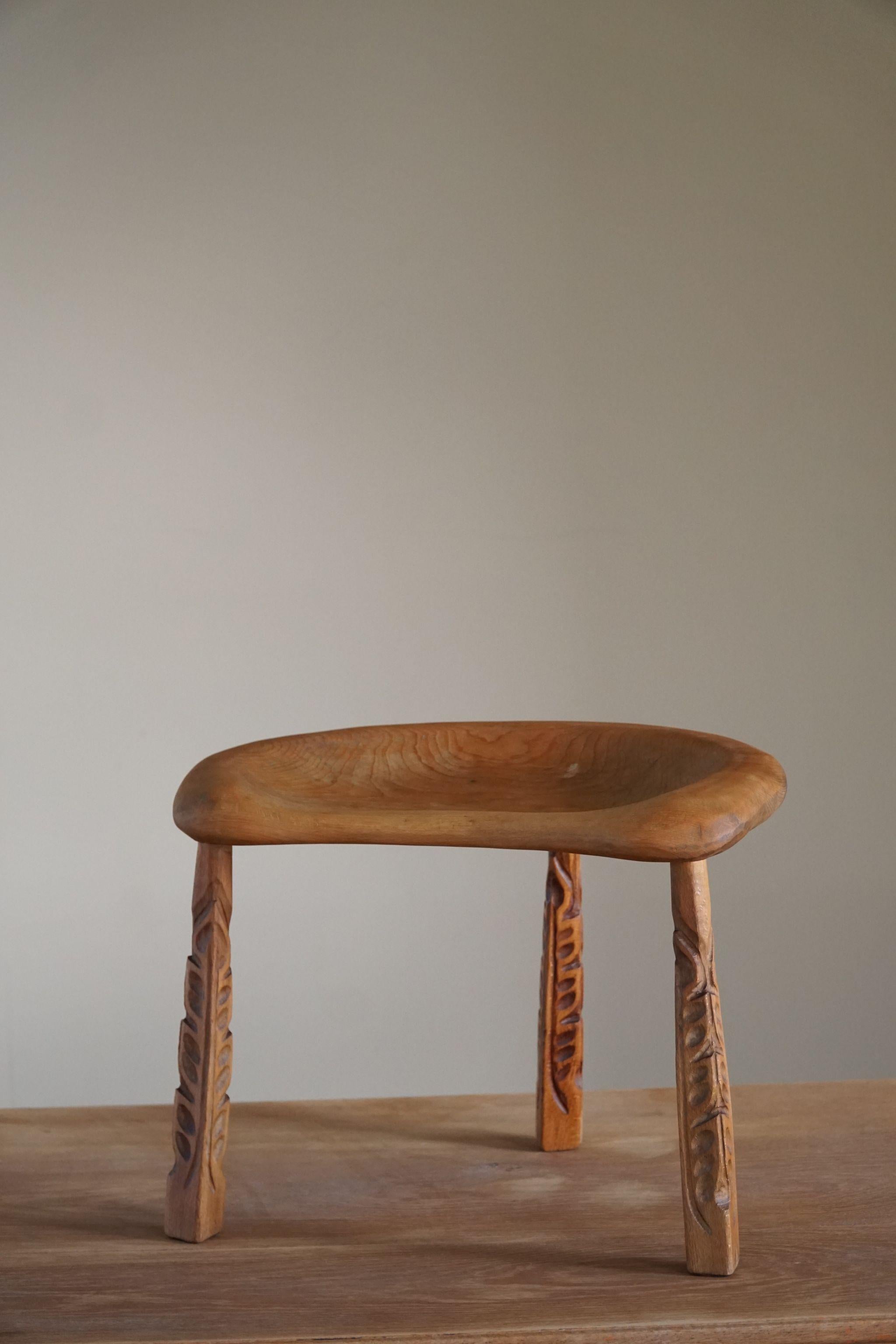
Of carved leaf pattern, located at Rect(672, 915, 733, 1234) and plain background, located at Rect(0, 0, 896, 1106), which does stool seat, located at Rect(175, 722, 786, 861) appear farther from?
plain background, located at Rect(0, 0, 896, 1106)

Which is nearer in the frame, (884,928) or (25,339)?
(25,339)

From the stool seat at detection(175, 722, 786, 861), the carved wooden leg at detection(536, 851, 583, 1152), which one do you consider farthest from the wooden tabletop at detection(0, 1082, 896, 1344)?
the stool seat at detection(175, 722, 786, 861)

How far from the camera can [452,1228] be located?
112 centimetres

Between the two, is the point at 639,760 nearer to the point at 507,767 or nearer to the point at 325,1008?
the point at 507,767

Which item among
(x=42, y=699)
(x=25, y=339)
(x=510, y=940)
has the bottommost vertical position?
(x=510, y=940)

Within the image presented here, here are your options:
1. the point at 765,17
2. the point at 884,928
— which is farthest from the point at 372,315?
the point at 884,928

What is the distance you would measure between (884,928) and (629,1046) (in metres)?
0.51

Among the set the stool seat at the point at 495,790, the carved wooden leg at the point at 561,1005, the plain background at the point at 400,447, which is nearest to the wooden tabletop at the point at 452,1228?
the carved wooden leg at the point at 561,1005

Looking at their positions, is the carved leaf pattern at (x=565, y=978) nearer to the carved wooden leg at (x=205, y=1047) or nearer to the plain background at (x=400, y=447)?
the carved wooden leg at (x=205, y=1047)

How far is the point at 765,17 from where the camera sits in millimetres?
2188

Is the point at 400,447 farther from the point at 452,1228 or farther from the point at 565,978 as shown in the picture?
the point at 452,1228

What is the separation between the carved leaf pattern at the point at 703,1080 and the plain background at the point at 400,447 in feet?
4.23

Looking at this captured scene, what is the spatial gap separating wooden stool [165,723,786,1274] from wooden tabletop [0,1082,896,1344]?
6cm

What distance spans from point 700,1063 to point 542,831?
22cm
